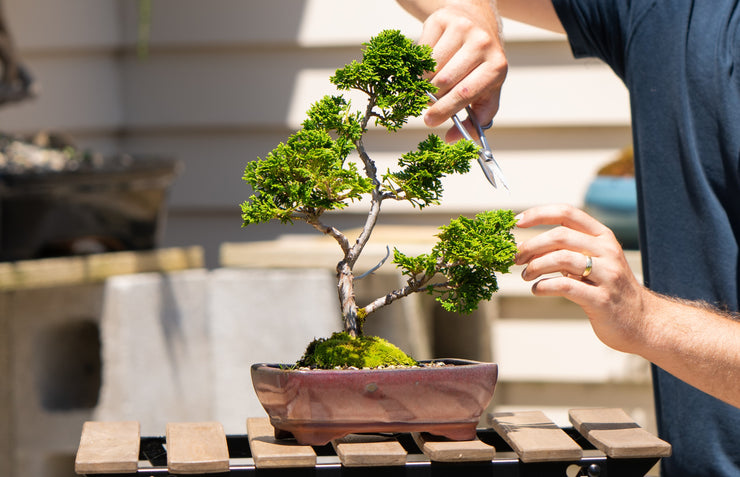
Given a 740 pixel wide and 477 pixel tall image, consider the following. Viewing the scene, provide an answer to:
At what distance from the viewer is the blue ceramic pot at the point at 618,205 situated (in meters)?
2.15

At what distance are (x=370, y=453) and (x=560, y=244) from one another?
0.32 metres

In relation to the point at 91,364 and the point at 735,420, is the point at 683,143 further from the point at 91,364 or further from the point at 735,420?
the point at 91,364

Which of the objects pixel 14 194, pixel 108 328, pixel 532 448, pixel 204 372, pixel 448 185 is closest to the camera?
pixel 532 448

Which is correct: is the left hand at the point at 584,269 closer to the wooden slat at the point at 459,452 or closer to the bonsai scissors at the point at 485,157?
the bonsai scissors at the point at 485,157

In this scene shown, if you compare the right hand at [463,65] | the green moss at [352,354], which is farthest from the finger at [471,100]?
the green moss at [352,354]

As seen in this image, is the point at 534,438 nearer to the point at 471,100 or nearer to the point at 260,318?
the point at 471,100

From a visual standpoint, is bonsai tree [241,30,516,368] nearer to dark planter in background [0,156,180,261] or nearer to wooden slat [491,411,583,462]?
wooden slat [491,411,583,462]

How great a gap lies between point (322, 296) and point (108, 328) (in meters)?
0.53

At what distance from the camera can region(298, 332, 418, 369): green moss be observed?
98cm

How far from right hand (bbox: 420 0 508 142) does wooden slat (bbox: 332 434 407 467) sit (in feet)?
1.21

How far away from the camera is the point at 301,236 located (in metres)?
2.76

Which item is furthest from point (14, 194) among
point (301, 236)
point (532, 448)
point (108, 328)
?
point (532, 448)

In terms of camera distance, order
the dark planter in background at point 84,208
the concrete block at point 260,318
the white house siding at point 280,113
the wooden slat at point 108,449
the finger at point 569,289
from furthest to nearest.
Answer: the white house siding at point 280,113, the concrete block at point 260,318, the dark planter in background at point 84,208, the finger at point 569,289, the wooden slat at point 108,449

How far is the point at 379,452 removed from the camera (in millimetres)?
895
